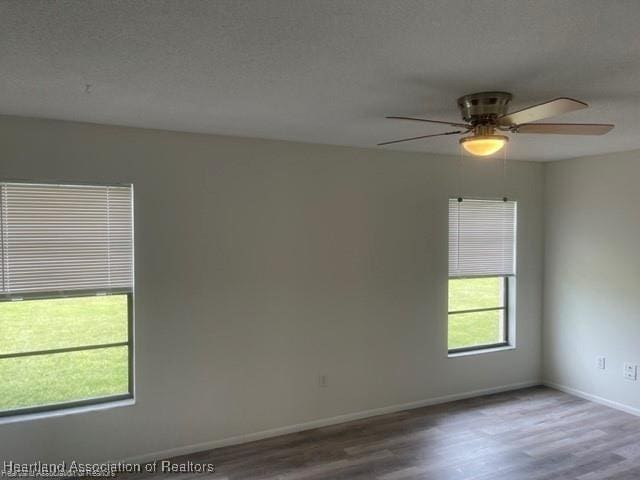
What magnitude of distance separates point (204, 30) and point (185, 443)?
306 centimetres

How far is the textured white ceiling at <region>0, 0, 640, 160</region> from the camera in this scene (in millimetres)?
1604

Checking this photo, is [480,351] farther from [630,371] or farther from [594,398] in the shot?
[630,371]

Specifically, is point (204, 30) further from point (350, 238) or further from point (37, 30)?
point (350, 238)

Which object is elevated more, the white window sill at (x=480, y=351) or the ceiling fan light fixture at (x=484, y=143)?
the ceiling fan light fixture at (x=484, y=143)

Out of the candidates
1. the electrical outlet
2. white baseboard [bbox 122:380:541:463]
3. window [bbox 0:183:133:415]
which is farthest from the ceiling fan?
the electrical outlet

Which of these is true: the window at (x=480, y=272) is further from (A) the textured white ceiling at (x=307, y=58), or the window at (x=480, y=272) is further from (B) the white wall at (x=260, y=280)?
(A) the textured white ceiling at (x=307, y=58)

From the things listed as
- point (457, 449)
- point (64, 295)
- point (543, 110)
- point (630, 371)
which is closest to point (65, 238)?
point (64, 295)

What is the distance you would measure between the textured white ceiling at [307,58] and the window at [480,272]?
1.81 m

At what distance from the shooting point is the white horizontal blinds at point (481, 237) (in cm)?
475

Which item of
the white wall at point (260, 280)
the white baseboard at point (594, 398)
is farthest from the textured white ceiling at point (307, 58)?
the white baseboard at point (594, 398)

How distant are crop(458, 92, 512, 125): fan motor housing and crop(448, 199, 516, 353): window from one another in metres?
2.18

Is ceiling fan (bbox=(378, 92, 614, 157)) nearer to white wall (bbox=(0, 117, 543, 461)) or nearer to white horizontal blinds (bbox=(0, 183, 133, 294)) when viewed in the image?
white wall (bbox=(0, 117, 543, 461))

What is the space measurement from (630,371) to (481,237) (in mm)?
1842

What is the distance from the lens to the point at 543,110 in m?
2.17
